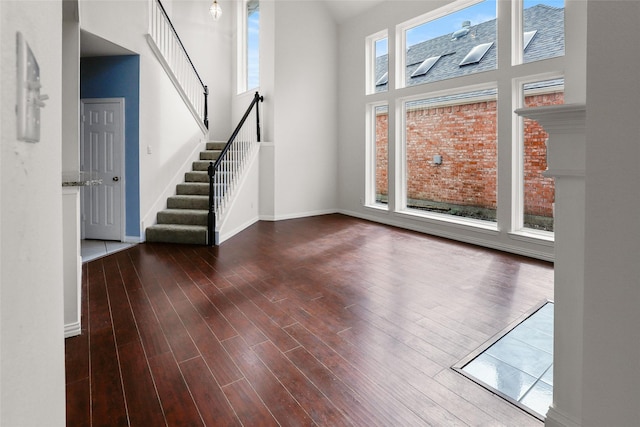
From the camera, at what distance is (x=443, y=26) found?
570cm

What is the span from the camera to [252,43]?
8.62 m

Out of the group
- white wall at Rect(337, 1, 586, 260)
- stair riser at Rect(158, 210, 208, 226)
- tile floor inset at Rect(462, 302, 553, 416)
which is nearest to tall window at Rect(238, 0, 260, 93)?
white wall at Rect(337, 1, 586, 260)

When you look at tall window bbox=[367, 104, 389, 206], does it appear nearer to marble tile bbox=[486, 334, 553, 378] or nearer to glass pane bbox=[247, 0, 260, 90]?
glass pane bbox=[247, 0, 260, 90]

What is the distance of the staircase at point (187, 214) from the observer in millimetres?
5211

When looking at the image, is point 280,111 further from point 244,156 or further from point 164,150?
point 164,150

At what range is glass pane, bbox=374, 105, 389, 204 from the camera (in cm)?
688

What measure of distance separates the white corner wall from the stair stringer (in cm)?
22

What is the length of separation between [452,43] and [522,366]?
493 cm

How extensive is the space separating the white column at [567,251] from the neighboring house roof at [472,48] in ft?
12.1

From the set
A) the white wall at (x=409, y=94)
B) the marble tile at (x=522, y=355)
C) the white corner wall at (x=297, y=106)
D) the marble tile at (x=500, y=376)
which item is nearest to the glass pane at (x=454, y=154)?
the white wall at (x=409, y=94)

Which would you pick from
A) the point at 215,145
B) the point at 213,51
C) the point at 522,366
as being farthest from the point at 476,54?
the point at 213,51

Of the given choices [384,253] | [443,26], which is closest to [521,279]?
[384,253]

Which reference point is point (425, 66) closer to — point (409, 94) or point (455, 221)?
point (409, 94)

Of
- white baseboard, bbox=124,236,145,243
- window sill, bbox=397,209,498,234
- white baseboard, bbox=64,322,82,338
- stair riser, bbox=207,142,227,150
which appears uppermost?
stair riser, bbox=207,142,227,150
